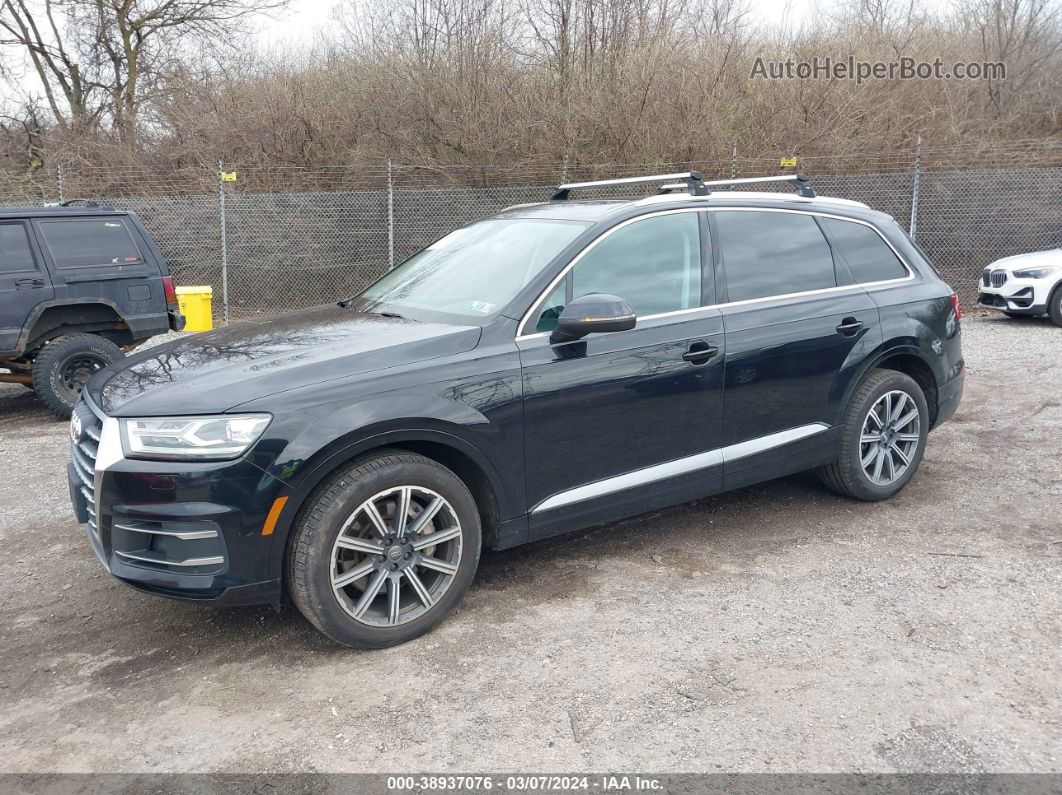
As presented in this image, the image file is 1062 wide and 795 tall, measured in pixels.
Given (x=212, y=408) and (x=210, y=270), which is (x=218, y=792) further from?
(x=210, y=270)

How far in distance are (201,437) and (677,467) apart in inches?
87.4

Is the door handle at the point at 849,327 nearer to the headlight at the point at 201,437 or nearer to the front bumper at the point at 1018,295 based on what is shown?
the headlight at the point at 201,437

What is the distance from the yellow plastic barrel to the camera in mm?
11258

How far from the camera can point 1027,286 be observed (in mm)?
11891

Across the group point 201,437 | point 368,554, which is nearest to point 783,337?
point 368,554

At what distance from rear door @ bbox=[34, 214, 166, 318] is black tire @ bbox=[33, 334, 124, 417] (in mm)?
349

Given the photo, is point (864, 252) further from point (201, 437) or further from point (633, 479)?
point (201, 437)

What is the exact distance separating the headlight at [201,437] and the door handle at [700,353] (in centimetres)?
203

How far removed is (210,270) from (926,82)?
14.6 meters

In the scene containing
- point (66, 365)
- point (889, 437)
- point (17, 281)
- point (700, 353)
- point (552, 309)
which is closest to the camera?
point (552, 309)

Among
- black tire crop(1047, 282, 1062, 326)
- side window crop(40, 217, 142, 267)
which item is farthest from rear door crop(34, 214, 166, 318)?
black tire crop(1047, 282, 1062, 326)

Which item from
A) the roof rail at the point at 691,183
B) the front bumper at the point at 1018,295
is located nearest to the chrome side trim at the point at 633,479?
the roof rail at the point at 691,183

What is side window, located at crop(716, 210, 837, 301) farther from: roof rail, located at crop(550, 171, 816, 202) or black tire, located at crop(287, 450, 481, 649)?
black tire, located at crop(287, 450, 481, 649)

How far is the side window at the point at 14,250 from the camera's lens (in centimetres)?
737
